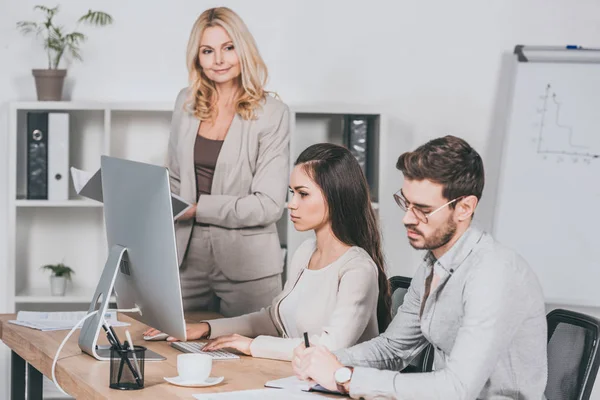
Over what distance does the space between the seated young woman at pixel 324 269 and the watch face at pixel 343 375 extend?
35 centimetres

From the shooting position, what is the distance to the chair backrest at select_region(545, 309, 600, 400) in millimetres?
1830

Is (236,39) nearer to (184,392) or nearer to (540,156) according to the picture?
(184,392)

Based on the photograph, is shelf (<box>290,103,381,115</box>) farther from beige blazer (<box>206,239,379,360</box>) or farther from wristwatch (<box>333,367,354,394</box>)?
wristwatch (<box>333,367,354,394</box>)

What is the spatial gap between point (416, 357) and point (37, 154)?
1985 mm

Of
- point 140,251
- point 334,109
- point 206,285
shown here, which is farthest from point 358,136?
point 140,251

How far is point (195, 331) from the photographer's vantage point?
227 cm

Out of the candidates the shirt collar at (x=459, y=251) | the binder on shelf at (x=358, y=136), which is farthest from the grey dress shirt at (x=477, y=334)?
the binder on shelf at (x=358, y=136)

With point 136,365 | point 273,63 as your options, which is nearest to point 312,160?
point 136,365

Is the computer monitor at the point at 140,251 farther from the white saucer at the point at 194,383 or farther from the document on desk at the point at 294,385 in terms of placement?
the document on desk at the point at 294,385

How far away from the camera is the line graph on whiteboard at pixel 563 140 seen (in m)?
3.91

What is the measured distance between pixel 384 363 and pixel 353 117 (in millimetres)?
1943

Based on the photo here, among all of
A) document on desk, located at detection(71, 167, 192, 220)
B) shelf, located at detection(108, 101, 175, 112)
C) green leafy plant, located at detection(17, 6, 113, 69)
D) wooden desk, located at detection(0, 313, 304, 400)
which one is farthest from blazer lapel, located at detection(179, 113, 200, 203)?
green leafy plant, located at detection(17, 6, 113, 69)

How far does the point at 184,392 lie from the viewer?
1.74m

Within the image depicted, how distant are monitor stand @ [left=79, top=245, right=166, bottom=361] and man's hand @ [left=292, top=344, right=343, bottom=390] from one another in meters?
0.43
